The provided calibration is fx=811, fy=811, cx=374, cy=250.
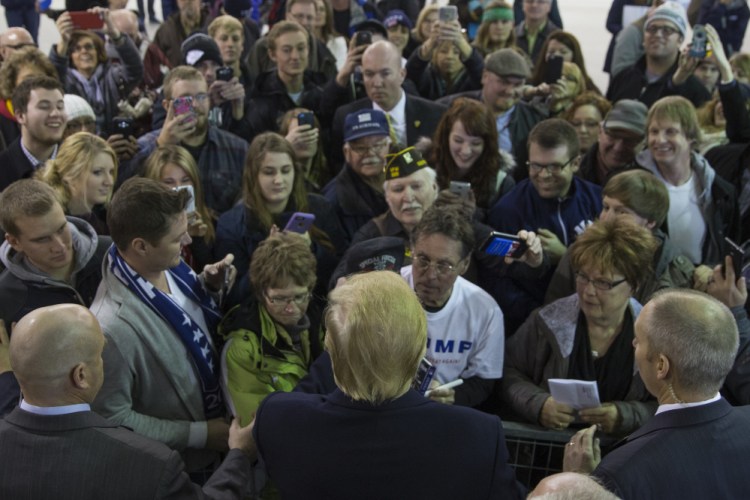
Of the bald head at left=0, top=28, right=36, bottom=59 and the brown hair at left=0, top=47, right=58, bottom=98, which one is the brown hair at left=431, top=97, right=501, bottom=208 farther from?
the bald head at left=0, top=28, right=36, bottom=59

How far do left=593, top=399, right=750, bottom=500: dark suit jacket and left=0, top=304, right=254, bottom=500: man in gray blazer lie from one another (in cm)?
107

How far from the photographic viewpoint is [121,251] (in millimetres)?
2812

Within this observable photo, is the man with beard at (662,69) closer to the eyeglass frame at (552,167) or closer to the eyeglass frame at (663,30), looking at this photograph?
the eyeglass frame at (663,30)

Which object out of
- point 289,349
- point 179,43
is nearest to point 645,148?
point 289,349

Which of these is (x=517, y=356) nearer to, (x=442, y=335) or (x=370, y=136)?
(x=442, y=335)

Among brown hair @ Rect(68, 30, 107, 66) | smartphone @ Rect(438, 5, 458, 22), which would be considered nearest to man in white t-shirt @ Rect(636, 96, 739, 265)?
smartphone @ Rect(438, 5, 458, 22)

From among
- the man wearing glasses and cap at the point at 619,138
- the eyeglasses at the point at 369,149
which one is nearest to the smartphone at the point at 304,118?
the eyeglasses at the point at 369,149

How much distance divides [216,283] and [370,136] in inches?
56.3

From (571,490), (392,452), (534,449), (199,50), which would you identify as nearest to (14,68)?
(199,50)

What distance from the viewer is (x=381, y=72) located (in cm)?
491

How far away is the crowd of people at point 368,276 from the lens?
6.62ft

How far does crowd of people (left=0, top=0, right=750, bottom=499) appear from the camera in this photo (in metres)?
2.02

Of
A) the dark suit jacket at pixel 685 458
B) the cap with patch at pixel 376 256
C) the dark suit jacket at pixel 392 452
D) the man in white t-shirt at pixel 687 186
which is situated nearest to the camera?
the dark suit jacket at pixel 392 452

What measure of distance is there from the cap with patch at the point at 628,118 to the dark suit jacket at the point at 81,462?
3194mm
